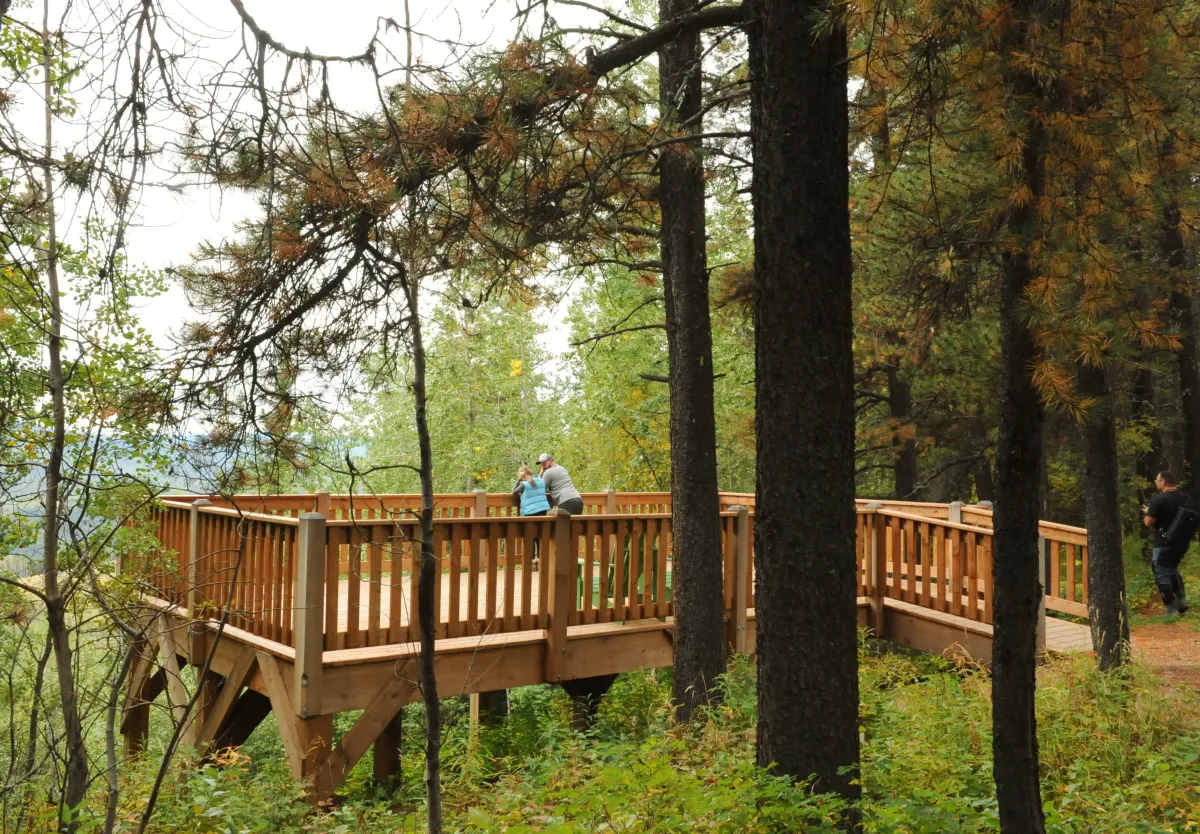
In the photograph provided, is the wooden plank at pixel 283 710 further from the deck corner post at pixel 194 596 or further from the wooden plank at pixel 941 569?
the wooden plank at pixel 941 569

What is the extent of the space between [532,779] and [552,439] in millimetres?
26071

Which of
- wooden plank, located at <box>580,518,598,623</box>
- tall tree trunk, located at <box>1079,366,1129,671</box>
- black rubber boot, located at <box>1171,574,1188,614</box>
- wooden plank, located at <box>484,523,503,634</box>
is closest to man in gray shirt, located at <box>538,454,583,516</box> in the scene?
wooden plank, located at <box>580,518,598,623</box>

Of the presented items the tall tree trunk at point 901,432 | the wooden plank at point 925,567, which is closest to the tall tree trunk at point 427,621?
the wooden plank at point 925,567

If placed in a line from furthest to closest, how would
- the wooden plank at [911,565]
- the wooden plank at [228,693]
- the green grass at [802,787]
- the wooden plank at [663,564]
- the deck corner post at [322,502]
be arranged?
the deck corner post at [322,502]
the wooden plank at [911,565]
the wooden plank at [663,564]
the wooden plank at [228,693]
the green grass at [802,787]

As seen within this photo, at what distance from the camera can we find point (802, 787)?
150 inches

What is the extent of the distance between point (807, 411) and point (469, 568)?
3666 mm

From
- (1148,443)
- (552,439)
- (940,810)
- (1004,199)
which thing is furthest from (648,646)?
(552,439)

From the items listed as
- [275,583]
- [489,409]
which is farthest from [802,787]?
[489,409]

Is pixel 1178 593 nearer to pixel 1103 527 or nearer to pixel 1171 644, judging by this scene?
pixel 1171 644

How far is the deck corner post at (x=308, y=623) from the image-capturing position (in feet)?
20.7

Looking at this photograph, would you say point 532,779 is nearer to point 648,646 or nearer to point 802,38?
point 648,646

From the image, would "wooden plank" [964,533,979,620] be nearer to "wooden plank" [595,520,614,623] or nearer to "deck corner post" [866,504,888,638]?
"deck corner post" [866,504,888,638]

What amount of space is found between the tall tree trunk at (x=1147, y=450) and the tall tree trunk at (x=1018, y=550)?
12273 mm

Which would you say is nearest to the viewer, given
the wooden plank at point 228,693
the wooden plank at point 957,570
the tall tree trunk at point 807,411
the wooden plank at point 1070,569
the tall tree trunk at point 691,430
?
the tall tree trunk at point 807,411
